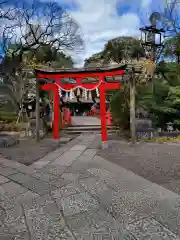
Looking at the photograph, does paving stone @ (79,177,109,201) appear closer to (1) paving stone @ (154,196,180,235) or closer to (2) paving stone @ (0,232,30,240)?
(1) paving stone @ (154,196,180,235)

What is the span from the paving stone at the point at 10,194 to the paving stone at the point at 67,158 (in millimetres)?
1712

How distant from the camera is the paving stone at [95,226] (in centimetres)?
243

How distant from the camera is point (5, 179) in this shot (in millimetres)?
4340

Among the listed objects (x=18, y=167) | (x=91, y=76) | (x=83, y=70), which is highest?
(x=83, y=70)

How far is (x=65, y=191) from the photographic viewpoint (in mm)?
3711

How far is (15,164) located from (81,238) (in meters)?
3.49

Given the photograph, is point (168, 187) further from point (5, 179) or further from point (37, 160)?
point (37, 160)

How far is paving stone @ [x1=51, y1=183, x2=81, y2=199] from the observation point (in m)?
3.55

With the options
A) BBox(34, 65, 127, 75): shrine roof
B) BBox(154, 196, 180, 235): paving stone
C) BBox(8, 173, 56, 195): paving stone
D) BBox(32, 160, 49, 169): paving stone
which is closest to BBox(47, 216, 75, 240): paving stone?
BBox(8, 173, 56, 195): paving stone

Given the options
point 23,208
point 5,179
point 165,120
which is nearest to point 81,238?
point 23,208

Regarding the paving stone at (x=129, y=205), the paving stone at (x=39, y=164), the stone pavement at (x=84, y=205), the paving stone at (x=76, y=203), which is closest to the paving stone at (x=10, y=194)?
the stone pavement at (x=84, y=205)

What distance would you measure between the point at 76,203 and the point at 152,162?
118 inches

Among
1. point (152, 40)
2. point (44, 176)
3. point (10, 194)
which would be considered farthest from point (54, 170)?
point (152, 40)

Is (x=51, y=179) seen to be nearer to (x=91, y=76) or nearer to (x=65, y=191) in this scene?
(x=65, y=191)
